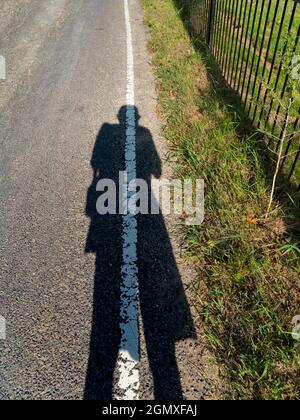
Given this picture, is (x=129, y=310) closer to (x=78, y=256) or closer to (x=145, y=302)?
(x=145, y=302)

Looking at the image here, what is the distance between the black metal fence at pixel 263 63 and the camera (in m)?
3.15

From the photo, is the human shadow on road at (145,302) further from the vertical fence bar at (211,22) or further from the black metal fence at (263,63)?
the vertical fence bar at (211,22)

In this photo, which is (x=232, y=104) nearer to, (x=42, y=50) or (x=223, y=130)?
(x=223, y=130)

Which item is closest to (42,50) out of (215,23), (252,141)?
(215,23)

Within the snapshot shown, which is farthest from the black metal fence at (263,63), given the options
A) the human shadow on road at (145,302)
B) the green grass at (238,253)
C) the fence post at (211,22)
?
the human shadow on road at (145,302)

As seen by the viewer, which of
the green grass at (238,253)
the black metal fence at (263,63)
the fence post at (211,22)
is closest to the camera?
the green grass at (238,253)

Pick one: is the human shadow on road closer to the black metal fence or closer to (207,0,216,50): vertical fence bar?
the black metal fence

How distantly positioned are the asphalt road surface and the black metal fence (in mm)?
1484

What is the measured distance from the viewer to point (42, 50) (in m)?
8.50

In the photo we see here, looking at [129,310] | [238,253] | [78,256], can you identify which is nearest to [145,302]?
[129,310]

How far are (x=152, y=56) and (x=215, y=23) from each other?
1.72 m

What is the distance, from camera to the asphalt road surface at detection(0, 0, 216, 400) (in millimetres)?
2561

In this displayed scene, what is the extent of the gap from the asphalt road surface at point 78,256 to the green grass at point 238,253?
0.25 meters

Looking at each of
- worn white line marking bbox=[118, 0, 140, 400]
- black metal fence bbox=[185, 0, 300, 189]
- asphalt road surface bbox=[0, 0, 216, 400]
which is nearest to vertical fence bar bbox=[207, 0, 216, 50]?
Result: black metal fence bbox=[185, 0, 300, 189]
